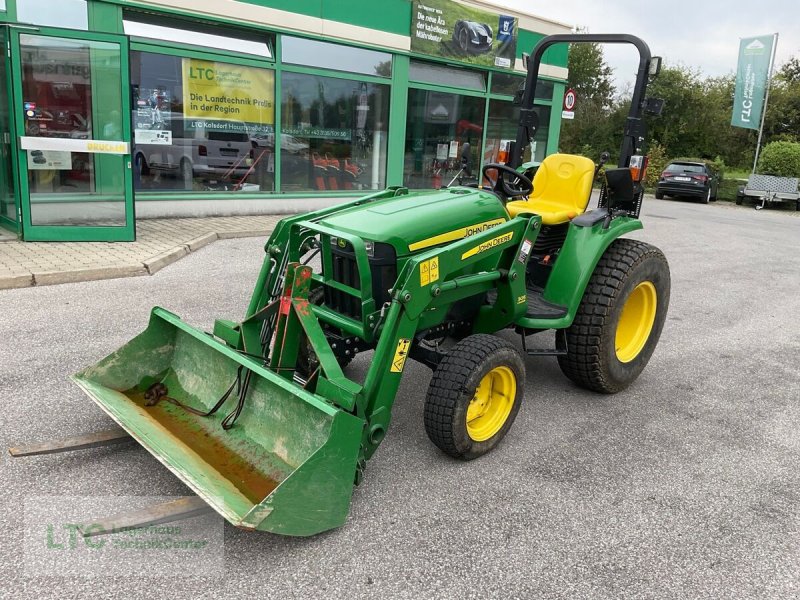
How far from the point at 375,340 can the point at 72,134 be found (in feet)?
19.6

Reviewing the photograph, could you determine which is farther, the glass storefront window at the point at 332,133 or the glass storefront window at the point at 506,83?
the glass storefront window at the point at 506,83

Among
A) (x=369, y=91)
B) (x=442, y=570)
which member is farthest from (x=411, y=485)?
(x=369, y=91)

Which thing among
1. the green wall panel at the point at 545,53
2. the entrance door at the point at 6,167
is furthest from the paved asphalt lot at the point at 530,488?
the green wall panel at the point at 545,53

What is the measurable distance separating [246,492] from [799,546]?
2.42 m

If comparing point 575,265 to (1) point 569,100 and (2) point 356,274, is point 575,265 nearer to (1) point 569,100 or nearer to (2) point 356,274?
(2) point 356,274

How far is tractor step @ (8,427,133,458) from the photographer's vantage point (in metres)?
3.02

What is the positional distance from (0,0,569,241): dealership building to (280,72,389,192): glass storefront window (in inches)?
1.0

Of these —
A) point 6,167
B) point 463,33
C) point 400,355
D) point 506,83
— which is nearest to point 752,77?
point 506,83

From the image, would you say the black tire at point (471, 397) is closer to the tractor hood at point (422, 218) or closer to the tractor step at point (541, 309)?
the tractor step at point (541, 309)

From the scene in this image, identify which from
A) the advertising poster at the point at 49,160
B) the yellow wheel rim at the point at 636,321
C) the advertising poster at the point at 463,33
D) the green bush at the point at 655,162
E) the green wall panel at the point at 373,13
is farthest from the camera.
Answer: the green bush at the point at 655,162

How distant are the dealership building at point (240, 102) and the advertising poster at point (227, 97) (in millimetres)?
22

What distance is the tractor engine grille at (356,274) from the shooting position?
3.35 m

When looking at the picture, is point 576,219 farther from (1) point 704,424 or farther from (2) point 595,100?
(2) point 595,100

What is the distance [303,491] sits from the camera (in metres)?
2.48
